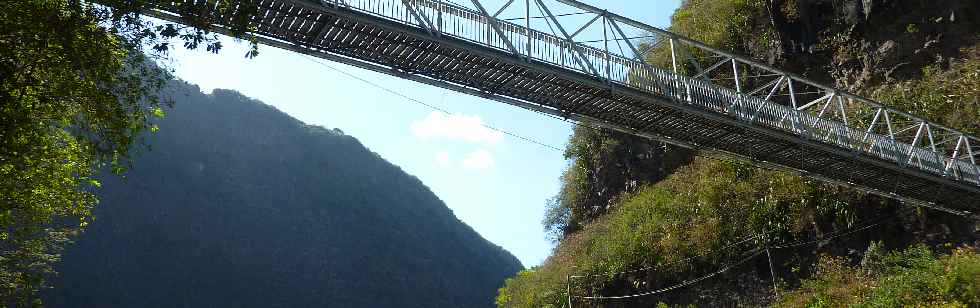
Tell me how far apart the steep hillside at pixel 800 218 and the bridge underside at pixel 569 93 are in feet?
5.51

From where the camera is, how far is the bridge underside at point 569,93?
35.5ft

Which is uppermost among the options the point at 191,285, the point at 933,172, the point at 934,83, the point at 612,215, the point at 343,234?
the point at 934,83

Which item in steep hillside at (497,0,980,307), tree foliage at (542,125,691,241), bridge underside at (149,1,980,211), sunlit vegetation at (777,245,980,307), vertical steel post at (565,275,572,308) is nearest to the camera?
bridge underside at (149,1,980,211)

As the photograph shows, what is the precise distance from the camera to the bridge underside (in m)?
10.8

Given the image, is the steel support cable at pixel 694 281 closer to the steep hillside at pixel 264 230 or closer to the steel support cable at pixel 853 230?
the steel support cable at pixel 853 230

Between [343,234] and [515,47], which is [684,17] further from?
[343,234]

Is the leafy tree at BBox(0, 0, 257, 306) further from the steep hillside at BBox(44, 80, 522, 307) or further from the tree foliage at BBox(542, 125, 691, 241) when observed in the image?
the steep hillside at BBox(44, 80, 522, 307)

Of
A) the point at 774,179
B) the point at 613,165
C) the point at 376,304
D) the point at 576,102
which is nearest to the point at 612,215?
the point at 613,165

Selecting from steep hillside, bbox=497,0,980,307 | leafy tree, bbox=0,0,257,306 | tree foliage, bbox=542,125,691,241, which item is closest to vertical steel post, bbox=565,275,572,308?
steep hillside, bbox=497,0,980,307

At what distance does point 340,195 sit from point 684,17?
86.2m

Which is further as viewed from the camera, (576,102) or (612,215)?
(612,215)

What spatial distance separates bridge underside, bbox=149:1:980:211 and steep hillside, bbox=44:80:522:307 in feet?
249

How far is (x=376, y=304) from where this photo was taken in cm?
9500

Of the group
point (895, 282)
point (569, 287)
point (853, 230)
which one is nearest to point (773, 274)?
point (853, 230)
